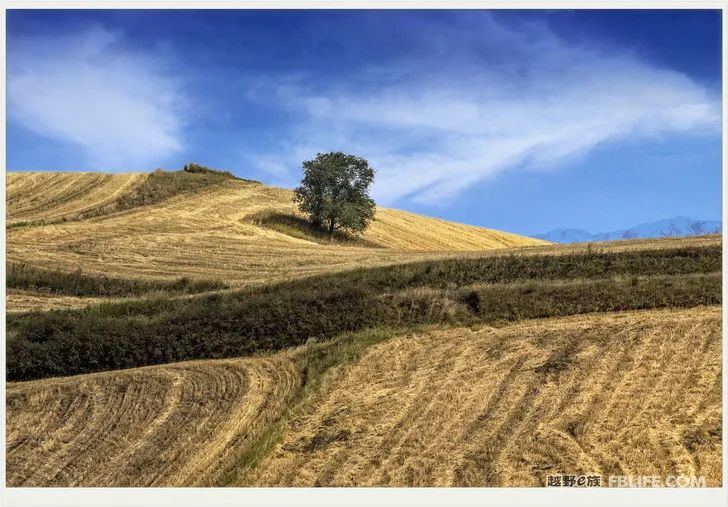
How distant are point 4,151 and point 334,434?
1013 cm

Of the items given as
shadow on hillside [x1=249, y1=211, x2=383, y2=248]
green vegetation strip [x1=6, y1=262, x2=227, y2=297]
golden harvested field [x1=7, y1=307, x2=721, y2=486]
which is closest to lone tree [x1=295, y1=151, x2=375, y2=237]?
shadow on hillside [x1=249, y1=211, x2=383, y2=248]

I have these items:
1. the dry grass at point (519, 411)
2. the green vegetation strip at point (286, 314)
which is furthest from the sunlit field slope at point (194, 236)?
the dry grass at point (519, 411)

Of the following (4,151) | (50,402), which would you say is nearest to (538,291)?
(50,402)

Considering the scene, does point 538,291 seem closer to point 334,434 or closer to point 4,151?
point 334,434

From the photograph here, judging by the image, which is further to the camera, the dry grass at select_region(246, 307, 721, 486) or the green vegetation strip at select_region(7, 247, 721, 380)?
the green vegetation strip at select_region(7, 247, 721, 380)

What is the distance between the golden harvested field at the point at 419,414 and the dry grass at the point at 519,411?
0.05 metres

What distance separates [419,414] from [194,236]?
1488 inches

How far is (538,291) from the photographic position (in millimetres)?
30672

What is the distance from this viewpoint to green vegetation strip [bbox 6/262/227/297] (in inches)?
1571

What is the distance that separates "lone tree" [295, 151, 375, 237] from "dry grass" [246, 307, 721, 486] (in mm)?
38011

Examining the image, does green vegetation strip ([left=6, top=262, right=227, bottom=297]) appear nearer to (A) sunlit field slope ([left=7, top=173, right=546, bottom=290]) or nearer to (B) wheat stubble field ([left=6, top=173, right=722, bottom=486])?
(B) wheat stubble field ([left=6, top=173, right=722, bottom=486])

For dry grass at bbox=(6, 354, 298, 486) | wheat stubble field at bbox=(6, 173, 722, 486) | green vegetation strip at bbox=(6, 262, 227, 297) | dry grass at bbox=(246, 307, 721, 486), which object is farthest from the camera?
green vegetation strip at bbox=(6, 262, 227, 297)

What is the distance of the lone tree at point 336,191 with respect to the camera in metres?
63.5

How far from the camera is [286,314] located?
99.6 ft
